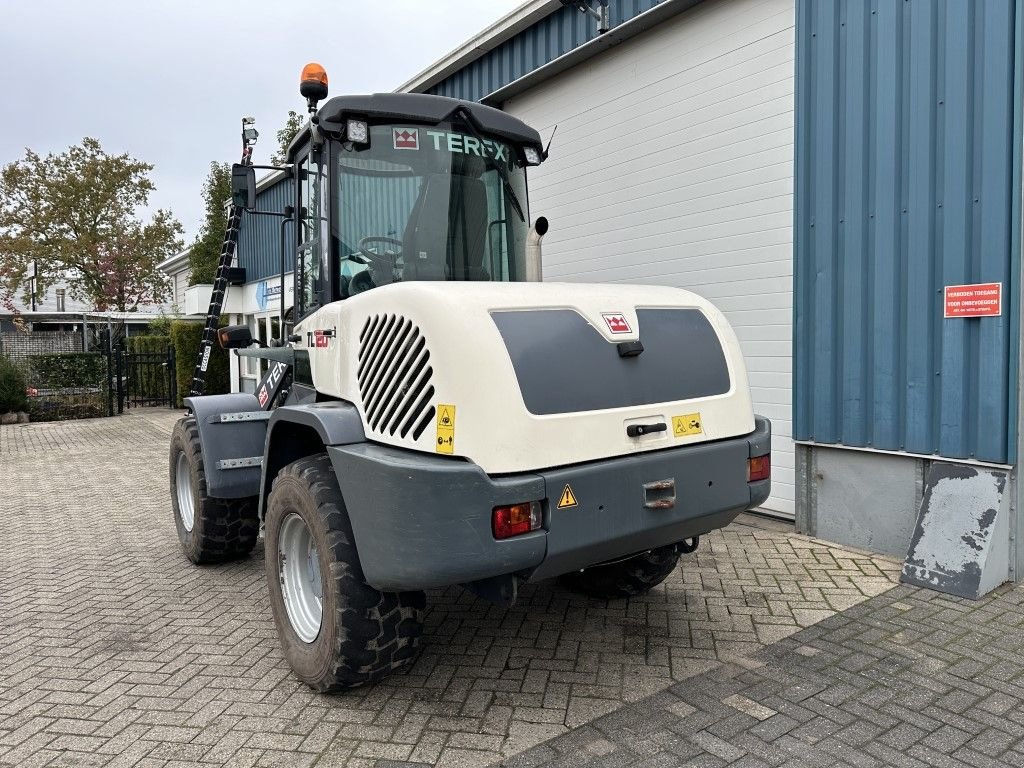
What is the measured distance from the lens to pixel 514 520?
8.88 ft

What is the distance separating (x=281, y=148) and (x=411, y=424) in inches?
1052

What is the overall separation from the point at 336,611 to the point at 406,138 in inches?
90.9

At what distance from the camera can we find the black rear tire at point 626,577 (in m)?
4.25

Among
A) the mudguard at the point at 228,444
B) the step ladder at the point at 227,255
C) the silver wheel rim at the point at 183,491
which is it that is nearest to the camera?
the mudguard at the point at 228,444

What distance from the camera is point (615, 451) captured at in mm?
2982

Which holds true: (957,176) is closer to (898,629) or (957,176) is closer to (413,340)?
(898,629)

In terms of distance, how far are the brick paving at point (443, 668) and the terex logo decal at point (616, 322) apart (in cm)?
160

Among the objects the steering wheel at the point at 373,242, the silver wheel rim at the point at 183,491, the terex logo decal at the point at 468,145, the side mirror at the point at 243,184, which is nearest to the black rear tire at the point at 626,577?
the steering wheel at the point at 373,242

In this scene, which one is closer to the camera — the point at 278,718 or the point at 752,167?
the point at 278,718

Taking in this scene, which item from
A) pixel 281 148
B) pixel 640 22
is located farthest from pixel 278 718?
pixel 281 148

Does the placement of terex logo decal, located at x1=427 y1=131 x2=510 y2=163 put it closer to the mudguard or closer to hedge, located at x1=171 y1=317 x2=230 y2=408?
the mudguard

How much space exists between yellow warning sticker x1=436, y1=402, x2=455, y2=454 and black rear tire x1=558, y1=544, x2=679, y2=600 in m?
1.72

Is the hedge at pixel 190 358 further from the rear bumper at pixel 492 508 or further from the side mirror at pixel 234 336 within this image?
the rear bumper at pixel 492 508

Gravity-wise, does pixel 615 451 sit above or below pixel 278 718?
above
